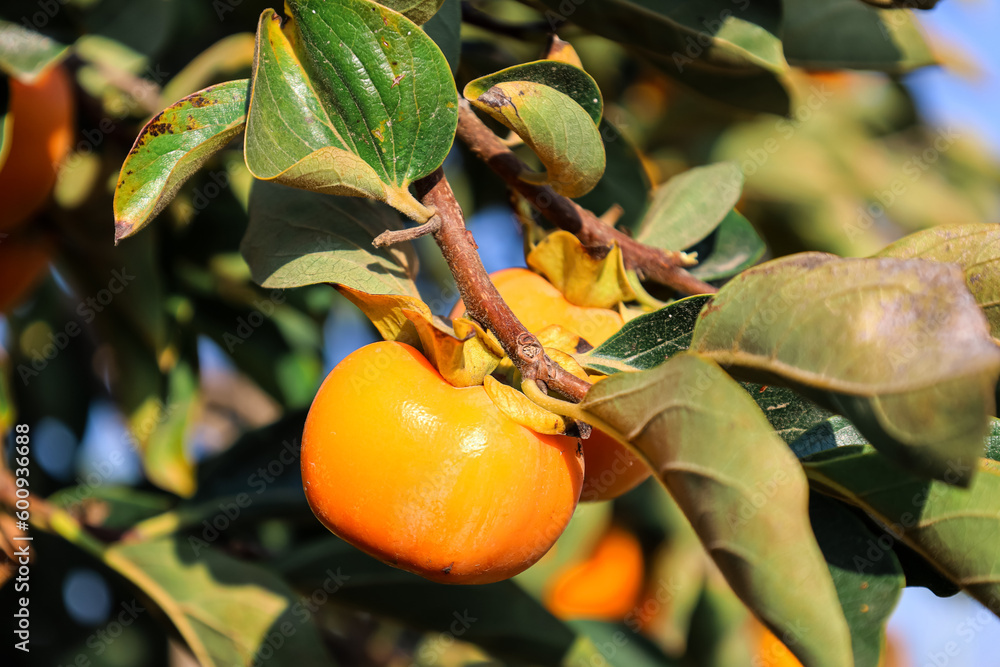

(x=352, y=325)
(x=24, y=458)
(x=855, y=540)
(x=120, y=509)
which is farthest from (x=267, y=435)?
(x=855, y=540)

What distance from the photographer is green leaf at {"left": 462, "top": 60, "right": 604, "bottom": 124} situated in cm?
74

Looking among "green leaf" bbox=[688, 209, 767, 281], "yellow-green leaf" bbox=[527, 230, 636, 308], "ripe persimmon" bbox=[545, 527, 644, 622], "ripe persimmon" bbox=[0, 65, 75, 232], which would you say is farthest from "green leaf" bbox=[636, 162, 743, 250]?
"ripe persimmon" bbox=[545, 527, 644, 622]

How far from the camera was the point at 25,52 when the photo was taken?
40.0 inches

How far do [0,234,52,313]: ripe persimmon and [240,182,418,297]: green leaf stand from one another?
0.74 metres

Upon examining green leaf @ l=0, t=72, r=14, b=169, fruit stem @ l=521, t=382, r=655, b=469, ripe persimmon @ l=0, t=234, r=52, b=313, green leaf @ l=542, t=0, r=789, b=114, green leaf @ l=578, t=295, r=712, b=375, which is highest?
green leaf @ l=542, t=0, r=789, b=114

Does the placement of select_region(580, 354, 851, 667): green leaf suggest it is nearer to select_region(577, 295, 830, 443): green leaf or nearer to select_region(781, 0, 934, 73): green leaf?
select_region(577, 295, 830, 443): green leaf

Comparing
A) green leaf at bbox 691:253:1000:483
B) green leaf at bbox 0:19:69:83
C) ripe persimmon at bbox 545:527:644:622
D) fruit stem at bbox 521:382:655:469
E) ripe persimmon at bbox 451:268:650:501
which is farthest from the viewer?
ripe persimmon at bbox 545:527:644:622

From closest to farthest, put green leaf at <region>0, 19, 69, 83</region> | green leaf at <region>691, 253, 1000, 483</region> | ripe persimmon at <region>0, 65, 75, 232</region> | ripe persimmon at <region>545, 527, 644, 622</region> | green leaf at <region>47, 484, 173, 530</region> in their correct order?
green leaf at <region>691, 253, 1000, 483</region>
green leaf at <region>0, 19, 69, 83</region>
ripe persimmon at <region>0, 65, 75, 232</region>
green leaf at <region>47, 484, 173, 530</region>
ripe persimmon at <region>545, 527, 644, 622</region>

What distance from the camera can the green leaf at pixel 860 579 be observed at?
0.68m

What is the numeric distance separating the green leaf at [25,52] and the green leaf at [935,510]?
979 mm

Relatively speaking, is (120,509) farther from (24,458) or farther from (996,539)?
(996,539)

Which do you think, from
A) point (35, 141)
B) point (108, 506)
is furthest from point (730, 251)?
point (108, 506)

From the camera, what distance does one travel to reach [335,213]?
2.81ft

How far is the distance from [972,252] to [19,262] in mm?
1417
